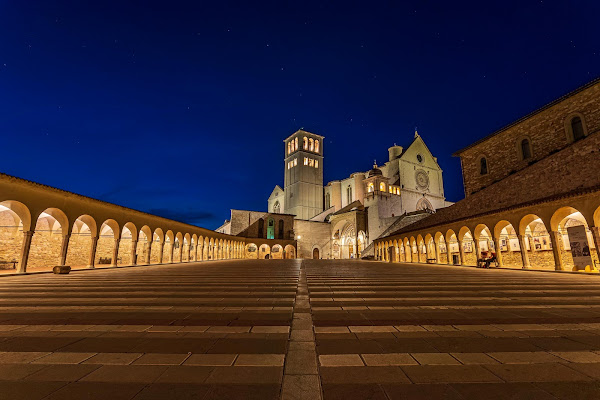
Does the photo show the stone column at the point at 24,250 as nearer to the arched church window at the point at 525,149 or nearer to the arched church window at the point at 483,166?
the arched church window at the point at 525,149

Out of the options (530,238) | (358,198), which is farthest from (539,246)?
(358,198)

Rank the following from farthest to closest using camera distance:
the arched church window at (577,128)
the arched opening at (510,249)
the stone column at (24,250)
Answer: the arched opening at (510,249) → the arched church window at (577,128) → the stone column at (24,250)

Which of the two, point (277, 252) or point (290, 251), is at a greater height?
point (290, 251)

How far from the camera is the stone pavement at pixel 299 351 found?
1.89 metres

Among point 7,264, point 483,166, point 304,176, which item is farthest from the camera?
point 304,176

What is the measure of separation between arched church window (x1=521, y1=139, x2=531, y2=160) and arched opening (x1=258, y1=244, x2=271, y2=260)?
34401 millimetres

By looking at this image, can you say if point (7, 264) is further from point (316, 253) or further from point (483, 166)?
point (316, 253)

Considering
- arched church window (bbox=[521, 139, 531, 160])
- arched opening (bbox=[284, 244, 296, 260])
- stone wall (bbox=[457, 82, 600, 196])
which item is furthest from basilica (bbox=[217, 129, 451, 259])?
arched church window (bbox=[521, 139, 531, 160])

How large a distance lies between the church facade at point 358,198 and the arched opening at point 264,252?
206 inches

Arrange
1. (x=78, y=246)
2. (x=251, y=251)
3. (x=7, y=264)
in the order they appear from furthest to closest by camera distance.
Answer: (x=251, y=251), (x=78, y=246), (x=7, y=264)

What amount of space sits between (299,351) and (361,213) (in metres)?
43.3

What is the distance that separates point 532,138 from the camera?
2127 cm

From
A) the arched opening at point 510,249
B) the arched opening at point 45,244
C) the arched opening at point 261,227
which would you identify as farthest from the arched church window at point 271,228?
the arched opening at point 510,249

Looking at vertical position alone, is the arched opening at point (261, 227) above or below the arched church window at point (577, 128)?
below
